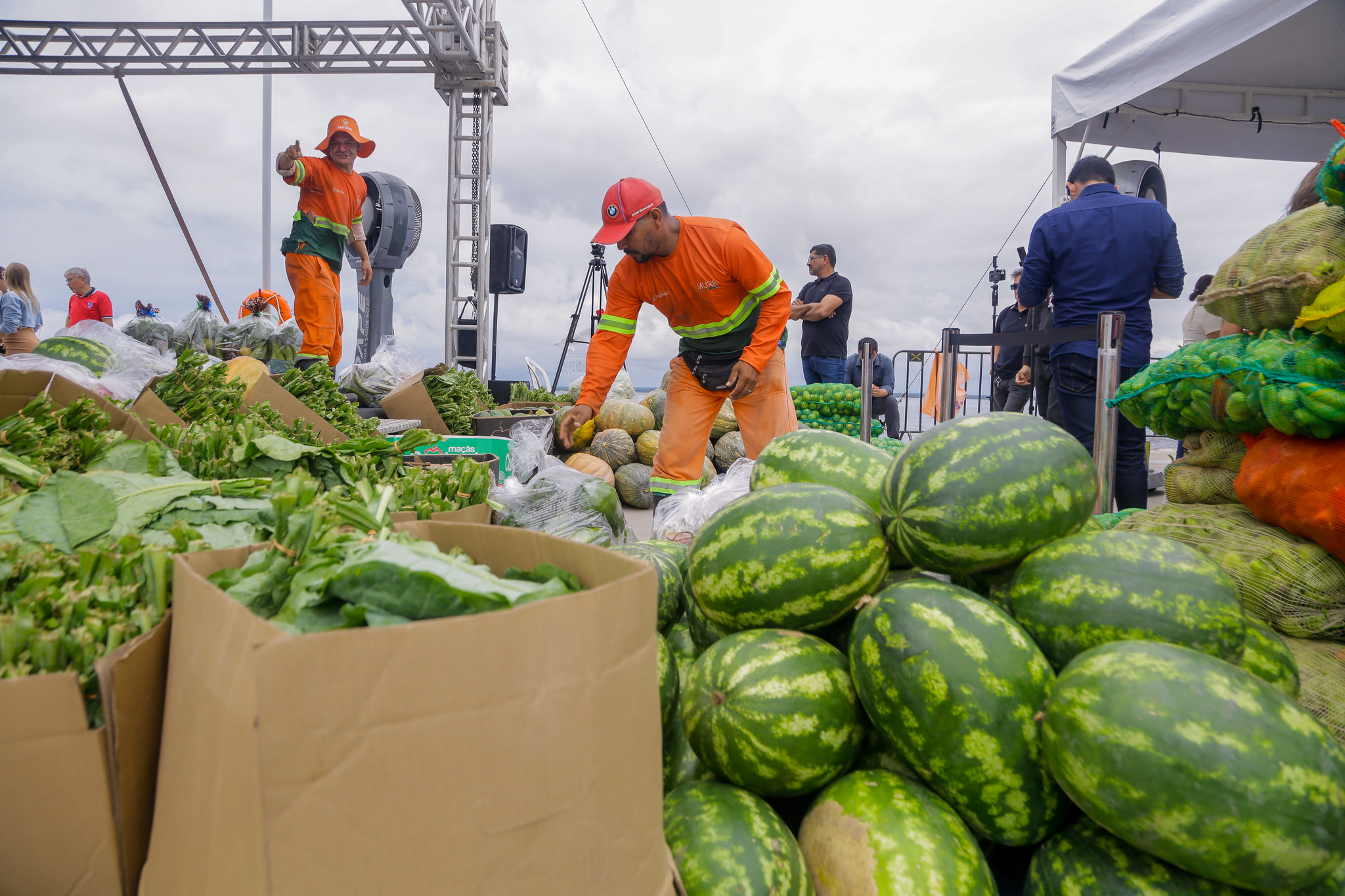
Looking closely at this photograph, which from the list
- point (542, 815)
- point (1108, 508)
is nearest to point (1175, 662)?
point (542, 815)

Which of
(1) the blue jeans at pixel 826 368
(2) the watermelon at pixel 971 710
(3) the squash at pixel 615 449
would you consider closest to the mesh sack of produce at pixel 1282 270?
A: (2) the watermelon at pixel 971 710

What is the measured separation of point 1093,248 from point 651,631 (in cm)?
425

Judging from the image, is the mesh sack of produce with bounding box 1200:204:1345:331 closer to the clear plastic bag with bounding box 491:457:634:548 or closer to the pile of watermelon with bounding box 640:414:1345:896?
the pile of watermelon with bounding box 640:414:1345:896

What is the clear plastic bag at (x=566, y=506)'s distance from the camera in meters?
2.87

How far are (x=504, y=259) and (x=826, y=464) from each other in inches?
373

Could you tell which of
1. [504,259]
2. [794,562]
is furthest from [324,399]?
[504,259]

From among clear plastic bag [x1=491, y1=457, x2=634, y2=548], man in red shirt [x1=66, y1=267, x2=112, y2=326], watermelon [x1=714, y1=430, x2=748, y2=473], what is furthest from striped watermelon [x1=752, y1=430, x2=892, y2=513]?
man in red shirt [x1=66, y1=267, x2=112, y2=326]

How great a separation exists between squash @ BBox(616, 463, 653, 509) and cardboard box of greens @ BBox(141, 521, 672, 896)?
5.51m

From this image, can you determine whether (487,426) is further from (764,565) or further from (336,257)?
(764,565)

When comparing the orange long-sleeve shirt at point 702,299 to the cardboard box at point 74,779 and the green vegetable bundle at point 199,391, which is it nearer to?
the green vegetable bundle at point 199,391

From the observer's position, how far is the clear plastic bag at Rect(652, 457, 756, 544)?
3.32 metres

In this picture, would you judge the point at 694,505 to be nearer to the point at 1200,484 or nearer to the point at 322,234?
the point at 1200,484

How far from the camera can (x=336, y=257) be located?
6.66m

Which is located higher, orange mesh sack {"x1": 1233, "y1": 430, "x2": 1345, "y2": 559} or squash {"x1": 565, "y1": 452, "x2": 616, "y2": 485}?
orange mesh sack {"x1": 1233, "y1": 430, "x2": 1345, "y2": 559}
